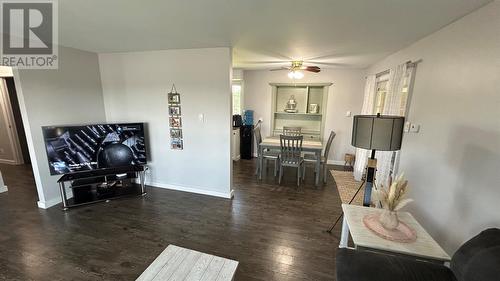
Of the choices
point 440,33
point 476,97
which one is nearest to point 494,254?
point 476,97

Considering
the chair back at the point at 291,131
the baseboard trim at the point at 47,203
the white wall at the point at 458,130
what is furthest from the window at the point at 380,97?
the baseboard trim at the point at 47,203

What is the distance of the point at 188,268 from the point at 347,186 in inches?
132

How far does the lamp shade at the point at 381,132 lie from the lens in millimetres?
1612

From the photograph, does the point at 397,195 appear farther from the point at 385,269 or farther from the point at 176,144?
the point at 176,144

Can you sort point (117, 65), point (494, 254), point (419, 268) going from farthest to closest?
point (117, 65), point (419, 268), point (494, 254)

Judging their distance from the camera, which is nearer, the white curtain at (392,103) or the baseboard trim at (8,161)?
the white curtain at (392,103)

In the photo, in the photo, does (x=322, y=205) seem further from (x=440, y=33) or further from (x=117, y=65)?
(x=117, y=65)

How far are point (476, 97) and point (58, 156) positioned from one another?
15.1 feet

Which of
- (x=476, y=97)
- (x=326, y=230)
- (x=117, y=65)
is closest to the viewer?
(x=476, y=97)

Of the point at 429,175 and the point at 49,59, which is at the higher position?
the point at 49,59

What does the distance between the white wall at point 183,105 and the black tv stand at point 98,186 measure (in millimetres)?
400

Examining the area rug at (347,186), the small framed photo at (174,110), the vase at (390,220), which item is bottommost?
the area rug at (347,186)

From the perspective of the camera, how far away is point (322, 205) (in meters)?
3.17

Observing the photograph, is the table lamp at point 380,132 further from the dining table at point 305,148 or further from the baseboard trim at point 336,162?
the baseboard trim at point 336,162
